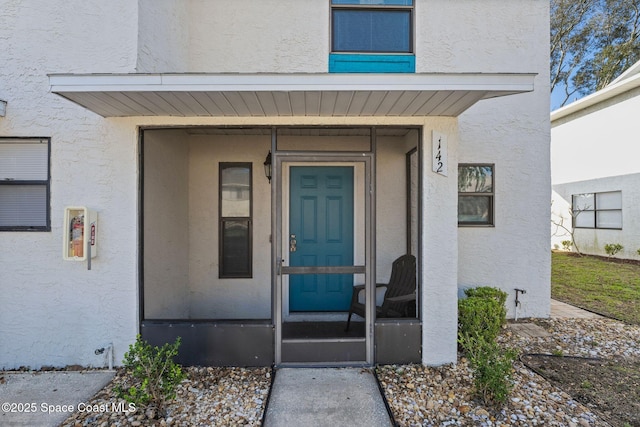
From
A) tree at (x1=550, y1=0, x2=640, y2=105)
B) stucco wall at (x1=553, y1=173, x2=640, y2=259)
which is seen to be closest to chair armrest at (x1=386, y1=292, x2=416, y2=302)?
stucco wall at (x1=553, y1=173, x2=640, y2=259)

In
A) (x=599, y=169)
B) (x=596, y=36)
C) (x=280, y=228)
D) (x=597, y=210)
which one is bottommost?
(x=280, y=228)

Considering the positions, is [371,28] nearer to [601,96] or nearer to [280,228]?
[280,228]

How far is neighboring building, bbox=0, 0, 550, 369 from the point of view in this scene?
332cm

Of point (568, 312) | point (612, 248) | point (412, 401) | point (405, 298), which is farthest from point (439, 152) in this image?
point (612, 248)

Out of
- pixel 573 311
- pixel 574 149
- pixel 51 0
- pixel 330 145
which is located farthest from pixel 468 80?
pixel 574 149

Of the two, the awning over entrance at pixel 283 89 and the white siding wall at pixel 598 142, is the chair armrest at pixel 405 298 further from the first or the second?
the white siding wall at pixel 598 142

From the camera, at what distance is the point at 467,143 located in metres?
5.04

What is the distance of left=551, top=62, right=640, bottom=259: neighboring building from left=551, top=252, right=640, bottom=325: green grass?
1.18 m

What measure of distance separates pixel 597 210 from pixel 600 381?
964cm

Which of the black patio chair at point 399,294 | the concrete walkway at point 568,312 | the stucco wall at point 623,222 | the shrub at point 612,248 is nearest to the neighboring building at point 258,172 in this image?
the black patio chair at point 399,294

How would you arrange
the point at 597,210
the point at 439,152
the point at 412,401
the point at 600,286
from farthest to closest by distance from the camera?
the point at 597,210 < the point at 600,286 < the point at 439,152 < the point at 412,401

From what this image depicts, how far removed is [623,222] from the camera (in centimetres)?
986

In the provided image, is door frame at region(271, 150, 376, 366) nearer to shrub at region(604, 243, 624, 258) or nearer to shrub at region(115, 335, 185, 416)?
shrub at region(115, 335, 185, 416)

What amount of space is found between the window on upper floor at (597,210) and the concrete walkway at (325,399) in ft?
35.0
